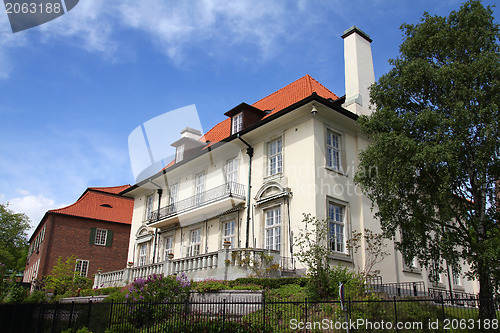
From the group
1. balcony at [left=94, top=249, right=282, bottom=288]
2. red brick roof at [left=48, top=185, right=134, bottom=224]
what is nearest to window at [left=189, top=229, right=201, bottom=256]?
balcony at [left=94, top=249, right=282, bottom=288]

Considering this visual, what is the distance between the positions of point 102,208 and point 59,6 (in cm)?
2762

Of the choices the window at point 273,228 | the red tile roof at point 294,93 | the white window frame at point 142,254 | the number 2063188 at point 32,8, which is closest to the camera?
the number 2063188 at point 32,8

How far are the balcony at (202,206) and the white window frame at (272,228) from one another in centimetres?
184

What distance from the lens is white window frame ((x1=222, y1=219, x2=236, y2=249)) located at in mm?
20844

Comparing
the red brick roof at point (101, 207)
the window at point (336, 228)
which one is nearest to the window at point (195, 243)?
the window at point (336, 228)

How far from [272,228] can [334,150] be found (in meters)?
4.51

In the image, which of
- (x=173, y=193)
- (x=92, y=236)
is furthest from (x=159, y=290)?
(x=92, y=236)

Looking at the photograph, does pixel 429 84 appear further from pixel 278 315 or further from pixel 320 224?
pixel 278 315

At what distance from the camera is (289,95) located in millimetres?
22281

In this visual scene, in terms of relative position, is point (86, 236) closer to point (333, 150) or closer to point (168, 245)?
point (168, 245)

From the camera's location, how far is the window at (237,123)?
71.8ft

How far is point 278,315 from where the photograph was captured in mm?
11258

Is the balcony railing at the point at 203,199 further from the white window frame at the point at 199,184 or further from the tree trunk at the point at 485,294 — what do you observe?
the tree trunk at the point at 485,294

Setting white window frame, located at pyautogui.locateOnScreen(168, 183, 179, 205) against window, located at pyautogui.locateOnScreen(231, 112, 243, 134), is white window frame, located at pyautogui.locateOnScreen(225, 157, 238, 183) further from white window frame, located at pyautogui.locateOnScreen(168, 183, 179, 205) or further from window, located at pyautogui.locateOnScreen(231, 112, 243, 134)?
white window frame, located at pyautogui.locateOnScreen(168, 183, 179, 205)
